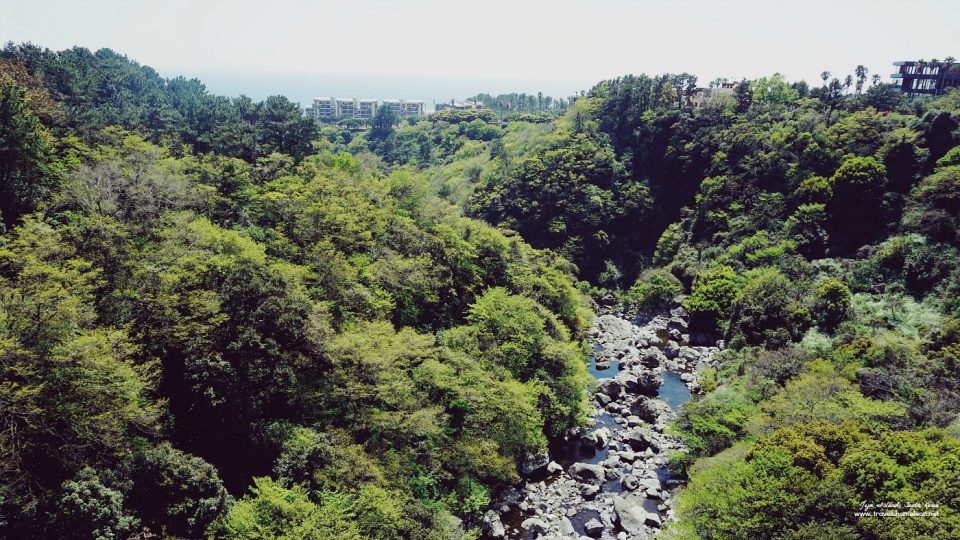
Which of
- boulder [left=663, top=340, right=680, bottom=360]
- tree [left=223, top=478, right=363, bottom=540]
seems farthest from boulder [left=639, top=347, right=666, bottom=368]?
tree [left=223, top=478, right=363, bottom=540]

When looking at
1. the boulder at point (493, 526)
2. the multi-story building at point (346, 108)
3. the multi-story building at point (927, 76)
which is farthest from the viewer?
the multi-story building at point (346, 108)

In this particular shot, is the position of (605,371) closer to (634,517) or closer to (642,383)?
(642,383)

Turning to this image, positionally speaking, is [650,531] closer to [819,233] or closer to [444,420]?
[444,420]

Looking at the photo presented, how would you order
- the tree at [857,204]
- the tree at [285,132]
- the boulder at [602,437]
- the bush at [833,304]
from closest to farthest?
the boulder at [602,437] → the bush at [833,304] → the tree at [857,204] → the tree at [285,132]

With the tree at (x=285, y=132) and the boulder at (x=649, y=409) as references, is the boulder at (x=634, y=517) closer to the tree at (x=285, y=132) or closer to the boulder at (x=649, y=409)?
the boulder at (x=649, y=409)

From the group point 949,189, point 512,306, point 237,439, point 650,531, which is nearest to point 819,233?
point 949,189

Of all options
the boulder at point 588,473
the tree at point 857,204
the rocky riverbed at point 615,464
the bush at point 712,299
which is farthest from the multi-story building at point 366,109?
the boulder at point 588,473

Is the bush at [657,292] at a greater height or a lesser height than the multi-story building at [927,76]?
lesser

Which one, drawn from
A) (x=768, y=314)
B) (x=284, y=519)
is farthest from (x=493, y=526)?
(x=768, y=314)
